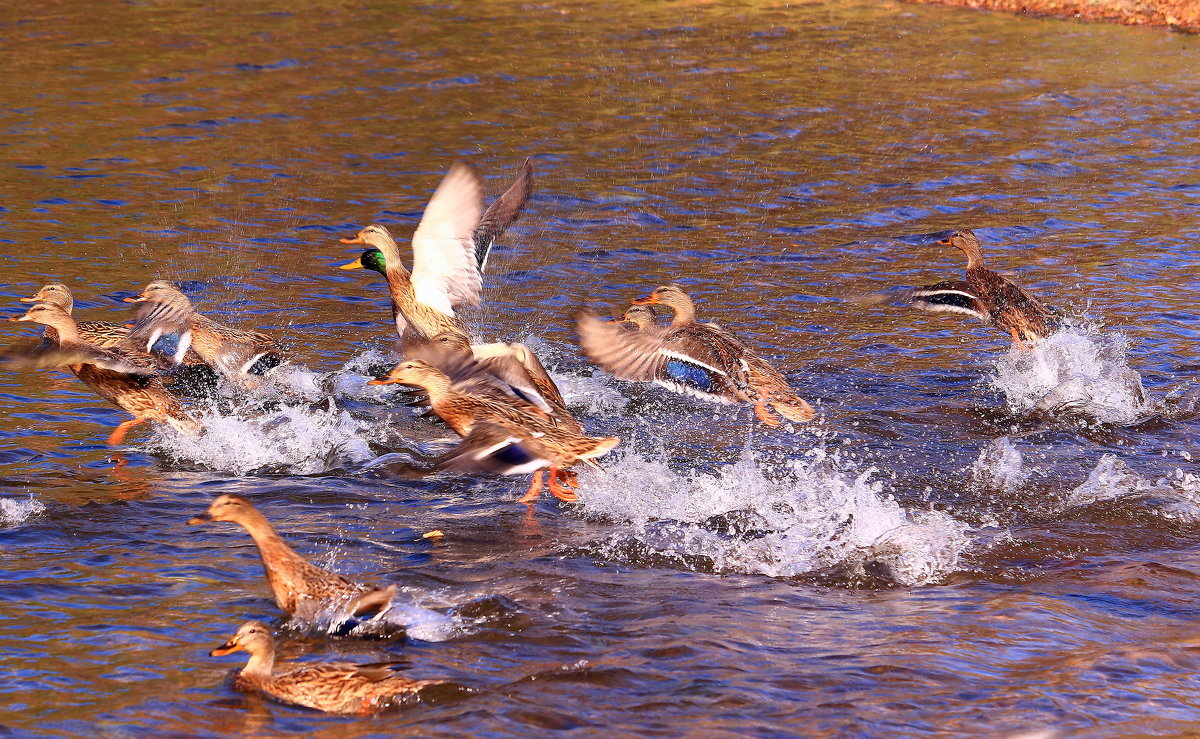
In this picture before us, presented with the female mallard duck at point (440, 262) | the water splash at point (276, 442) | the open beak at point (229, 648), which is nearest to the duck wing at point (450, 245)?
the female mallard duck at point (440, 262)

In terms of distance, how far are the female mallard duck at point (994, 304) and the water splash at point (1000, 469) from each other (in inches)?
73.4

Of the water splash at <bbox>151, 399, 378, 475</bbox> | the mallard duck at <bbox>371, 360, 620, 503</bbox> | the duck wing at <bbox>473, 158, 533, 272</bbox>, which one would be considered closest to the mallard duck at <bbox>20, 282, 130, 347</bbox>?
the water splash at <bbox>151, 399, 378, 475</bbox>

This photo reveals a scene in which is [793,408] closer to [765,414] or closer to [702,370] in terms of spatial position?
→ [765,414]

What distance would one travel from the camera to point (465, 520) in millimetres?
6480

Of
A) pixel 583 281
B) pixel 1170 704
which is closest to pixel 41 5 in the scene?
pixel 583 281

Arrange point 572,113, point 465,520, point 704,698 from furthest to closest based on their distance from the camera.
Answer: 1. point 572,113
2. point 465,520
3. point 704,698

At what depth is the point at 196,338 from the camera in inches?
333

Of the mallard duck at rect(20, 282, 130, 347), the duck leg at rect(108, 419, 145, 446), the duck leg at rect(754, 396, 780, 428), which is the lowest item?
the duck leg at rect(108, 419, 145, 446)

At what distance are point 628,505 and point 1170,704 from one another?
2847mm

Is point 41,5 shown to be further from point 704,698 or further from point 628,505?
point 704,698

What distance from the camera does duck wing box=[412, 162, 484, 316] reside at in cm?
862

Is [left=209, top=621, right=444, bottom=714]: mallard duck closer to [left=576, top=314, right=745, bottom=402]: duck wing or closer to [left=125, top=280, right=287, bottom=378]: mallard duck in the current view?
[left=576, top=314, right=745, bottom=402]: duck wing

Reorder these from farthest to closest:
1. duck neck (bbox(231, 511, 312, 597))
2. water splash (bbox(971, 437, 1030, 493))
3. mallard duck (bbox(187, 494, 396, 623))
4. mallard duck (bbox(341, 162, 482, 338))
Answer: mallard duck (bbox(341, 162, 482, 338))
water splash (bbox(971, 437, 1030, 493))
duck neck (bbox(231, 511, 312, 597))
mallard duck (bbox(187, 494, 396, 623))

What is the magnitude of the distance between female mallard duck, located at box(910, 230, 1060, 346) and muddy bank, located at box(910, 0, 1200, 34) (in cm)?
1586
